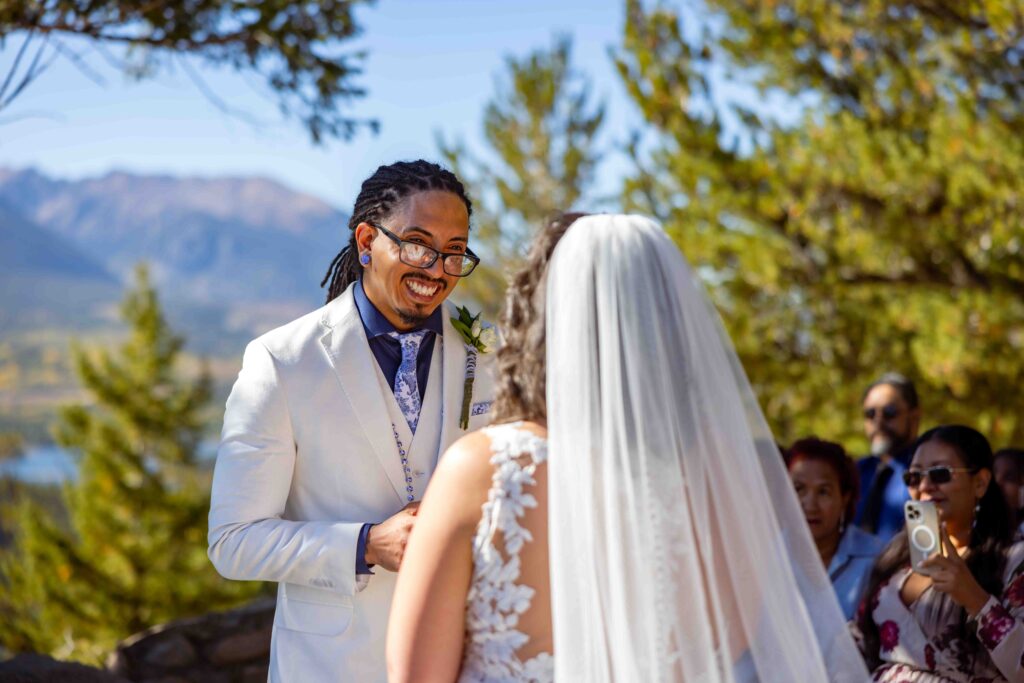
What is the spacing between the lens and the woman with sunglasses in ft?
9.20

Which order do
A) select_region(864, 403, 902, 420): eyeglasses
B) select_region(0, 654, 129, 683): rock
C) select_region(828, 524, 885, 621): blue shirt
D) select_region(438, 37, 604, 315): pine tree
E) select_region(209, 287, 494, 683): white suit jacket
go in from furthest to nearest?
select_region(438, 37, 604, 315): pine tree, select_region(864, 403, 902, 420): eyeglasses, select_region(828, 524, 885, 621): blue shirt, select_region(0, 654, 129, 683): rock, select_region(209, 287, 494, 683): white suit jacket

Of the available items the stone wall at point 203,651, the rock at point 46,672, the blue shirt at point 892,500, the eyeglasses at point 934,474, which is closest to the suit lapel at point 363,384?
the eyeglasses at point 934,474

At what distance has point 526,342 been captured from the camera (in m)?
1.71

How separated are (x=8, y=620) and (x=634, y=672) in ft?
53.1

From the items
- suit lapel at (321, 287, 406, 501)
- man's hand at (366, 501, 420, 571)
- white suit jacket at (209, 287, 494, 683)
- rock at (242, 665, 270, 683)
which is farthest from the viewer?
rock at (242, 665, 270, 683)

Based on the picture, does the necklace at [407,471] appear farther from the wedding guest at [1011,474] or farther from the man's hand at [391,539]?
the wedding guest at [1011,474]

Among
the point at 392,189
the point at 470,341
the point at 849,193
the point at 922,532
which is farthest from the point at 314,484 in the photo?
the point at 849,193

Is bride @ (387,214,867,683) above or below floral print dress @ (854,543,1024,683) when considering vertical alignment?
above

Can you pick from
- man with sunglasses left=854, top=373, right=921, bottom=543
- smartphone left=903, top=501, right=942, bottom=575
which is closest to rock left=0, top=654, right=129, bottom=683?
smartphone left=903, top=501, right=942, bottom=575

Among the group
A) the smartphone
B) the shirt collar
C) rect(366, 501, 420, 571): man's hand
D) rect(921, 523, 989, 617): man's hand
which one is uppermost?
the shirt collar

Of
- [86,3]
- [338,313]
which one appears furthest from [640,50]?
[338,313]

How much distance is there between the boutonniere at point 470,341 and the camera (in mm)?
2404

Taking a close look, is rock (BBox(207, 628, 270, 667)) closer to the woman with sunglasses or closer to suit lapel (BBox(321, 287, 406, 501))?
the woman with sunglasses

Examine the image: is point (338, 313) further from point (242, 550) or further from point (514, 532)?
point (514, 532)
